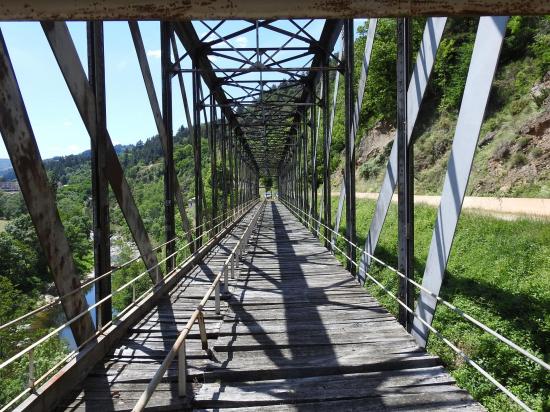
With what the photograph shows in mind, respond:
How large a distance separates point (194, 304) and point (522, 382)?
5383 mm

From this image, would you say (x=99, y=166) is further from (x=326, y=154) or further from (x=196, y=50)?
(x=326, y=154)

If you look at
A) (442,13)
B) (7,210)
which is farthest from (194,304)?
(7,210)

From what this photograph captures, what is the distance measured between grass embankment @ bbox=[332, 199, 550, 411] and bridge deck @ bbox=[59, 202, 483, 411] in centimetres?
200

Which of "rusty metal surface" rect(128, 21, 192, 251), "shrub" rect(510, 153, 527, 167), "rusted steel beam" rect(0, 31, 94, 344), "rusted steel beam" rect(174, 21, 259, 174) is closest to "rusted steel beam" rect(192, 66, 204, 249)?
"rusted steel beam" rect(174, 21, 259, 174)

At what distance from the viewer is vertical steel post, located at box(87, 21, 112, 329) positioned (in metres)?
5.87

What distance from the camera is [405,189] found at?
6309 mm

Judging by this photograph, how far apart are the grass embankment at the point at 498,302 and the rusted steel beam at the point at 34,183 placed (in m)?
5.87

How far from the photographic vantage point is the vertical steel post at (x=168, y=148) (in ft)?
33.8

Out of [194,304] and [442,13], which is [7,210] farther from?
[442,13]

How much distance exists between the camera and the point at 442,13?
2.63 metres

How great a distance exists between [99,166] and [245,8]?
13.0ft

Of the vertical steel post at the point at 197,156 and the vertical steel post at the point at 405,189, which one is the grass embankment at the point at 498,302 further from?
the vertical steel post at the point at 197,156

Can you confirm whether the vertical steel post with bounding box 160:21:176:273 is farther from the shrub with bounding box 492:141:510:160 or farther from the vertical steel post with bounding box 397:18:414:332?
the shrub with bounding box 492:141:510:160

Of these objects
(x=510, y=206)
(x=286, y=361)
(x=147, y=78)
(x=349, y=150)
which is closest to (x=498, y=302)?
(x=349, y=150)
